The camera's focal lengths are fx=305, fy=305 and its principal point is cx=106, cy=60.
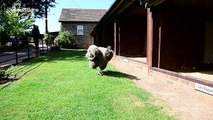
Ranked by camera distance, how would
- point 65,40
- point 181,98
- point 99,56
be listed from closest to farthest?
1. point 181,98
2. point 99,56
3. point 65,40

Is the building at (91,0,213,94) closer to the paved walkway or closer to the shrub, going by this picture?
the paved walkway

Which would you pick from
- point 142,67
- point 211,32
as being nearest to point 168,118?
point 142,67

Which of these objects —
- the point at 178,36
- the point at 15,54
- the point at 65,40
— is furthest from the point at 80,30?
the point at 178,36

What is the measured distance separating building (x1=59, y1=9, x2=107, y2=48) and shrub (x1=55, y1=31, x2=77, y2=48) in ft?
7.19

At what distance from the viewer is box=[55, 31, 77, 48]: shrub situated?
38.4 m

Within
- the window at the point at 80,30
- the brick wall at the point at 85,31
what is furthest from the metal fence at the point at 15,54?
the window at the point at 80,30

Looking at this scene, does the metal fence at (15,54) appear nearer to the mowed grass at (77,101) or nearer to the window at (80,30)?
the mowed grass at (77,101)

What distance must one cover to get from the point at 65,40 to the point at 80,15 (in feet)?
20.0

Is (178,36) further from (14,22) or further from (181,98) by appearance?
(14,22)

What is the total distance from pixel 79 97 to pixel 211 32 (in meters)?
6.80

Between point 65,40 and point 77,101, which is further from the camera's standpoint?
point 65,40

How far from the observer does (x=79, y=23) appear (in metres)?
42.2

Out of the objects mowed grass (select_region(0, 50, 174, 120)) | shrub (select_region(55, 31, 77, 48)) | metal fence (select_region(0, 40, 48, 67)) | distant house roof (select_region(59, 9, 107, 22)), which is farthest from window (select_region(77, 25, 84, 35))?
mowed grass (select_region(0, 50, 174, 120))

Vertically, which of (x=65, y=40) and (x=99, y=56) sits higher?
(x=65, y=40)
